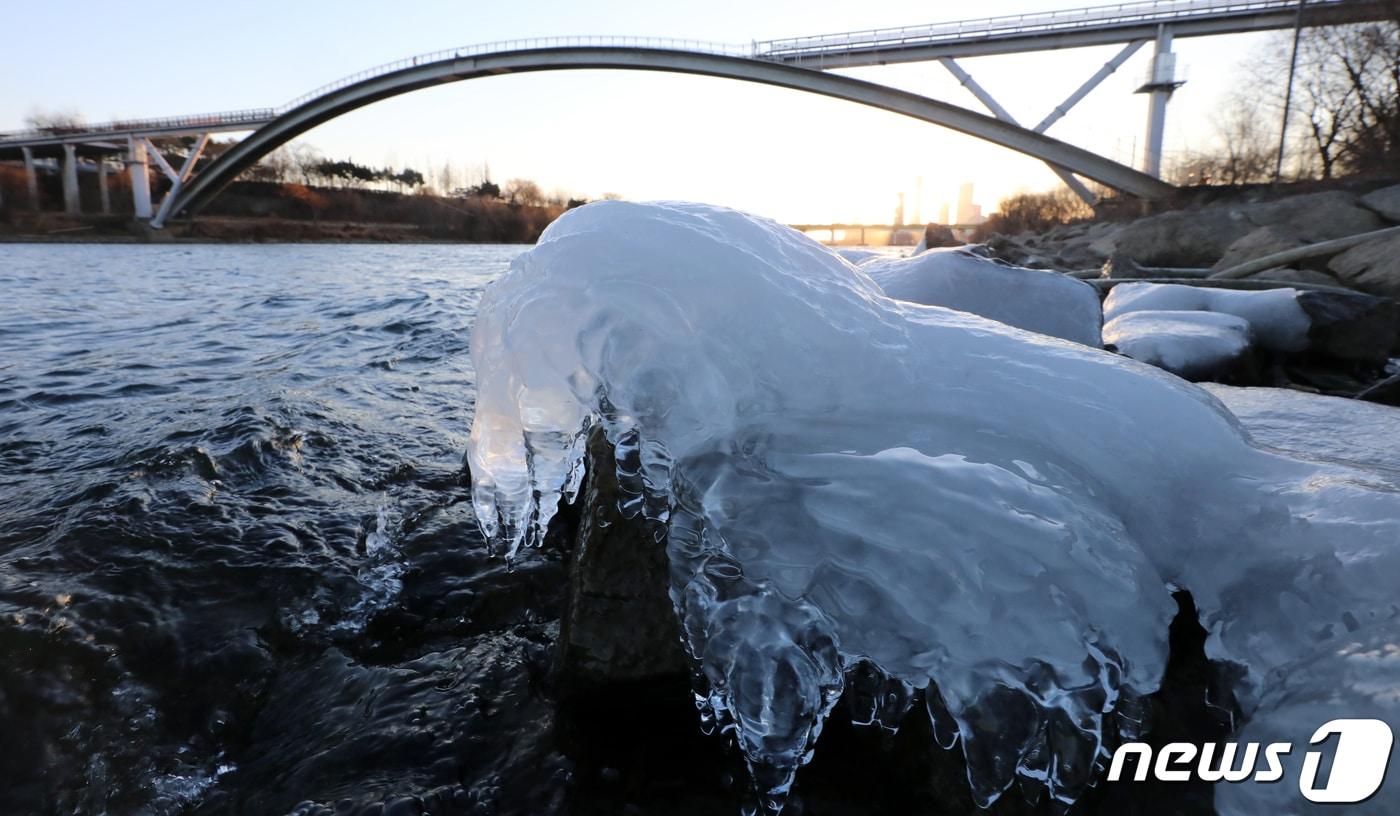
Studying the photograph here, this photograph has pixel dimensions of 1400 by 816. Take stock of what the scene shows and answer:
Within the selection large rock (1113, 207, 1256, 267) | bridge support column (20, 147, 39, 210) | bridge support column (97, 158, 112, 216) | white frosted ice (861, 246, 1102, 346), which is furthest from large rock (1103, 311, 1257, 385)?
bridge support column (97, 158, 112, 216)

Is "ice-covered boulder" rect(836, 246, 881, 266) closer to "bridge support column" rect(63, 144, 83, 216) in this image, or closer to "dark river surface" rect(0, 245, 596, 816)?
"dark river surface" rect(0, 245, 596, 816)

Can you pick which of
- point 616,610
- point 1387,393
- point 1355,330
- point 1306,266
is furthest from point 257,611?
point 1306,266

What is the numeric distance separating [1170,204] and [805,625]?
82.7ft

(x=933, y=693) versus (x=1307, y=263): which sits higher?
(x=1307, y=263)

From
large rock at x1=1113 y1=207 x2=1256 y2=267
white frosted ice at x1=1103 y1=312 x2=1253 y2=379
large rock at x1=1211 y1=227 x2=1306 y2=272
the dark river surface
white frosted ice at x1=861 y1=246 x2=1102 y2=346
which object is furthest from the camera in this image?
large rock at x1=1113 y1=207 x2=1256 y2=267

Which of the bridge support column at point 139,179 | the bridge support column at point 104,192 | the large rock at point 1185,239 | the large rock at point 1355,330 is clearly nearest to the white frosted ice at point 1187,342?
the large rock at point 1355,330

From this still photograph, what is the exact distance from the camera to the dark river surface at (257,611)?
167 cm

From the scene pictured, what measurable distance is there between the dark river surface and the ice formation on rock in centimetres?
65

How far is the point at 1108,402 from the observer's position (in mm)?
1772

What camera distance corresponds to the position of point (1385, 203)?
1346cm

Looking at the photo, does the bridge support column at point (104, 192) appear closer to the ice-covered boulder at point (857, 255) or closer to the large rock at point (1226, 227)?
the ice-covered boulder at point (857, 255)

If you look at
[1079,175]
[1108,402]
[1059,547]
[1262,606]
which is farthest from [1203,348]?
[1079,175]

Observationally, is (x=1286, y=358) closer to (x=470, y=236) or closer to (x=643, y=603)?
(x=643, y=603)

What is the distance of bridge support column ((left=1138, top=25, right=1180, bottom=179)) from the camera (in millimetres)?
23906
